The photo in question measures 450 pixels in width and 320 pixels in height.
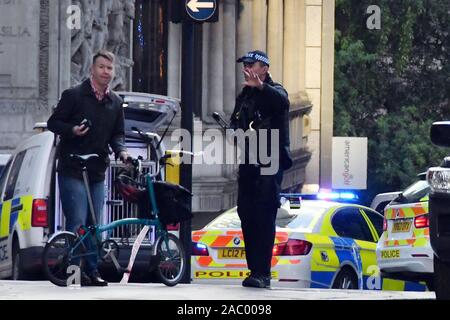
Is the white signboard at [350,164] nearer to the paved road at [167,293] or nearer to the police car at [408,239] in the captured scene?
the police car at [408,239]

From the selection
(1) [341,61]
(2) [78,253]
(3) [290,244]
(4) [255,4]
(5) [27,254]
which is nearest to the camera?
(2) [78,253]

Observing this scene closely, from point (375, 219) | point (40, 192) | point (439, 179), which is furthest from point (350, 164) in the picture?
point (439, 179)

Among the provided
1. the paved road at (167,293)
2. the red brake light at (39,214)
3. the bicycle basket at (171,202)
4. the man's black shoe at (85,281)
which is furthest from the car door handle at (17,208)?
the man's black shoe at (85,281)

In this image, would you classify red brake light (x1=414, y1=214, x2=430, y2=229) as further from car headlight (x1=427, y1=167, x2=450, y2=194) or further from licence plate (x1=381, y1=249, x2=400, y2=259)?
car headlight (x1=427, y1=167, x2=450, y2=194)

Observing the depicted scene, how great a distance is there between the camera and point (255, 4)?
4641 centimetres

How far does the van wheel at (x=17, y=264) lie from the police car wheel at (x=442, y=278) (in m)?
7.06

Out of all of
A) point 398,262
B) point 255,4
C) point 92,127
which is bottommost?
point 398,262

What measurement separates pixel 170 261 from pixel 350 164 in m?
28.7

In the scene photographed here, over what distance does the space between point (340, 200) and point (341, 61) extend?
93.4ft

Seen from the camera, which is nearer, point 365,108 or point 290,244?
point 290,244

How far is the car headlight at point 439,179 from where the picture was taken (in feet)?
39.0

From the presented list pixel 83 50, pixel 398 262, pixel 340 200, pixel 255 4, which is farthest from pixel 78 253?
pixel 255 4

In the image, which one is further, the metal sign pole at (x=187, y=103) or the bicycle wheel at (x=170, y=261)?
the metal sign pole at (x=187, y=103)
